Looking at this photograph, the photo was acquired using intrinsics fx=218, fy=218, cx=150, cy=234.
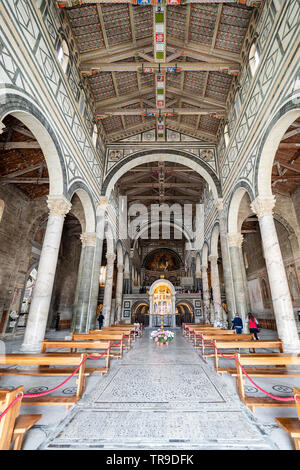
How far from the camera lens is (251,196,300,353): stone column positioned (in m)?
6.85

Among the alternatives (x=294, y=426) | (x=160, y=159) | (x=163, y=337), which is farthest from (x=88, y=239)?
(x=294, y=426)

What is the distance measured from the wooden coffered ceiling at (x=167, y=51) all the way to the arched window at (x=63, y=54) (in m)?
1.22

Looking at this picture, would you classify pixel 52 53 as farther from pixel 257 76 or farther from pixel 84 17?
pixel 257 76

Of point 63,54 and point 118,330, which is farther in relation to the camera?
point 118,330

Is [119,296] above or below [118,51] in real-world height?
below

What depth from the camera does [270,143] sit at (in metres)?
7.80

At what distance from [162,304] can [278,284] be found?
15509 mm

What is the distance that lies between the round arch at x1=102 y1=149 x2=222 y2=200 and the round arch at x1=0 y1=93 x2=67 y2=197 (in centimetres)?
581

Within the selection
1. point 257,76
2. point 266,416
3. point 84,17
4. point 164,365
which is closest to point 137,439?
point 266,416

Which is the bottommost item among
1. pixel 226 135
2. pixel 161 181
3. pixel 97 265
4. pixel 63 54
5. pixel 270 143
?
pixel 97 265

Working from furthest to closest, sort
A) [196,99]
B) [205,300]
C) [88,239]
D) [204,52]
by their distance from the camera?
1. [205,300]
2. [196,99]
3. [88,239]
4. [204,52]

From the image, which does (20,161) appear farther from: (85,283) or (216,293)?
(216,293)

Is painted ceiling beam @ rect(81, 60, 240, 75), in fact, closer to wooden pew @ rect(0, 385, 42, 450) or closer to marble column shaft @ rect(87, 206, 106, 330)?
marble column shaft @ rect(87, 206, 106, 330)

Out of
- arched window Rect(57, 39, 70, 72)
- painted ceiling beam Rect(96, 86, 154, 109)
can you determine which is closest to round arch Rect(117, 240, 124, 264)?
painted ceiling beam Rect(96, 86, 154, 109)
